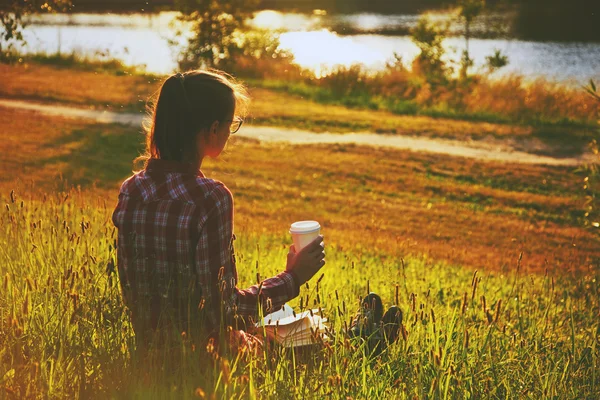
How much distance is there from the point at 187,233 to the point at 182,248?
2.7 inches

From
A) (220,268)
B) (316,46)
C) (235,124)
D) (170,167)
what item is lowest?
(220,268)

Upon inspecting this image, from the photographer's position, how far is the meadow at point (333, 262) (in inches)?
106

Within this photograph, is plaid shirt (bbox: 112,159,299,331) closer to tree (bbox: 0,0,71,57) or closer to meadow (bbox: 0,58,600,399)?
meadow (bbox: 0,58,600,399)

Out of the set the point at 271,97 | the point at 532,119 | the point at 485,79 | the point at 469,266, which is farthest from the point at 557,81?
the point at 469,266

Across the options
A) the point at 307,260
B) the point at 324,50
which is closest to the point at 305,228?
the point at 307,260

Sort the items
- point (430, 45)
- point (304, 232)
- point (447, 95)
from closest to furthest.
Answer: point (304, 232)
point (447, 95)
point (430, 45)

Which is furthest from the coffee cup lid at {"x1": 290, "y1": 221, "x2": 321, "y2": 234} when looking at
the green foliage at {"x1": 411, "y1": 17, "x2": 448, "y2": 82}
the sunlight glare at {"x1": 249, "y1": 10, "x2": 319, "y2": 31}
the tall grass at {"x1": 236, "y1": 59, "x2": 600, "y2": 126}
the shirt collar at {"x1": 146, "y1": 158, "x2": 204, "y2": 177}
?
the sunlight glare at {"x1": 249, "y1": 10, "x2": 319, "y2": 31}

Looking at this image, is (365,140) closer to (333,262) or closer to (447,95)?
(447,95)

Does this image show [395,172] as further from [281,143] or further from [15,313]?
[15,313]

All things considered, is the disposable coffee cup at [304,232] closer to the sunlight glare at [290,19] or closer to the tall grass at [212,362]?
the tall grass at [212,362]

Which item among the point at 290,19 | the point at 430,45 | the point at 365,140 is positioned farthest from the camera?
the point at 290,19

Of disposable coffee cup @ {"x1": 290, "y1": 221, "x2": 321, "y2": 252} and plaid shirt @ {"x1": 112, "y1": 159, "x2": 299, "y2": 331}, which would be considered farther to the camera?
disposable coffee cup @ {"x1": 290, "y1": 221, "x2": 321, "y2": 252}

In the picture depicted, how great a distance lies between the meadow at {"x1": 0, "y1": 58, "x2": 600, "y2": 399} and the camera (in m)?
2.70

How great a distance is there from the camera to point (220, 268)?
2555 millimetres
